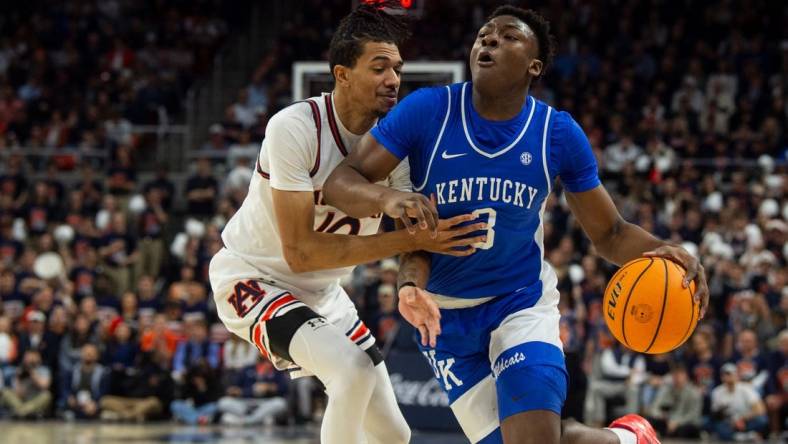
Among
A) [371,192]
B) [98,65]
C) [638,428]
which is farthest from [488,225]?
[98,65]

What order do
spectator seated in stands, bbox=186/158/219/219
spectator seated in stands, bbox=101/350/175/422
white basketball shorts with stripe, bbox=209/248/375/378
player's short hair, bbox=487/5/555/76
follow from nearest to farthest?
1. player's short hair, bbox=487/5/555/76
2. white basketball shorts with stripe, bbox=209/248/375/378
3. spectator seated in stands, bbox=101/350/175/422
4. spectator seated in stands, bbox=186/158/219/219

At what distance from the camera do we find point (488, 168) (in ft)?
17.9

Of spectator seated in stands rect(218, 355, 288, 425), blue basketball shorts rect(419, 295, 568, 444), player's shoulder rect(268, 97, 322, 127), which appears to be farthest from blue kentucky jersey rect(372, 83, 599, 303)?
spectator seated in stands rect(218, 355, 288, 425)

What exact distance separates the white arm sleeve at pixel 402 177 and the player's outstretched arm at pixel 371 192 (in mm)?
127

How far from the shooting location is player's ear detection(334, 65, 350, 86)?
5963mm

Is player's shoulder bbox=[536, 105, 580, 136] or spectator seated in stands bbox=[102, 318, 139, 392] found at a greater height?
player's shoulder bbox=[536, 105, 580, 136]

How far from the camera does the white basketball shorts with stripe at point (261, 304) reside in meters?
5.99

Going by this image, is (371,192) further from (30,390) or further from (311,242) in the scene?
(30,390)

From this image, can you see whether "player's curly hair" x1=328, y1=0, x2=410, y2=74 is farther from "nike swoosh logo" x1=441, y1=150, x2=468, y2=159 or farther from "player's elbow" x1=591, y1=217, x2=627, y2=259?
"player's elbow" x1=591, y1=217, x2=627, y2=259

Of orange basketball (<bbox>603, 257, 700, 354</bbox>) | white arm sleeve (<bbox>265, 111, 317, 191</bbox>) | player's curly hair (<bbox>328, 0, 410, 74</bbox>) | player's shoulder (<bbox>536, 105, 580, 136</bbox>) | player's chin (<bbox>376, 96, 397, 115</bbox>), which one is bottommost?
orange basketball (<bbox>603, 257, 700, 354</bbox>)

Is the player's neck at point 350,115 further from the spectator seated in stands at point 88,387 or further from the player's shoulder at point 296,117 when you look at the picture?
the spectator seated in stands at point 88,387

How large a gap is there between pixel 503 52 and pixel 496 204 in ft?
2.23

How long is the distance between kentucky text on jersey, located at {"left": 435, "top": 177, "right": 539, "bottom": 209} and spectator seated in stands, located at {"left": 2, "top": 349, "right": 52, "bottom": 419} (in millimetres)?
12060

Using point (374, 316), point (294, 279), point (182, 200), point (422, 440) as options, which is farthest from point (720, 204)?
point (294, 279)
